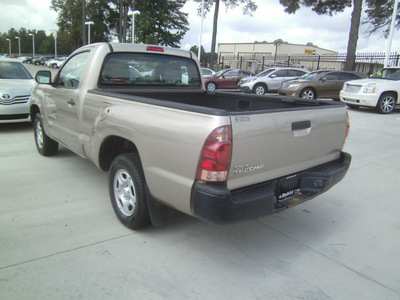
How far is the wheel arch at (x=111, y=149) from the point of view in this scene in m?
3.36

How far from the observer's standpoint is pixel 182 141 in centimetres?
239

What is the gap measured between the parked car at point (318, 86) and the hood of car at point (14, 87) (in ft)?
32.6

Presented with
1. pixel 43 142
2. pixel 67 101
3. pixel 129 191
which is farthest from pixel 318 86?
pixel 129 191

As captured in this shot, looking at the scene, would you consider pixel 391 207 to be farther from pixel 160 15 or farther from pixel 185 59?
pixel 160 15

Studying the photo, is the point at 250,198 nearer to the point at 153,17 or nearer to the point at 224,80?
the point at 224,80

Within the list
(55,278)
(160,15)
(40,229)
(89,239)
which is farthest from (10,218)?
(160,15)

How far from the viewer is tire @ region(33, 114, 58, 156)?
5300mm

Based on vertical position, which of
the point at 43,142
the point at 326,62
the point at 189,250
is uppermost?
the point at 326,62

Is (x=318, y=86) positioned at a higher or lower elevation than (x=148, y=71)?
higher

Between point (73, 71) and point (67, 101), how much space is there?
0.47 m

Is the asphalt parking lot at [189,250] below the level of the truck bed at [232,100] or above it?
below

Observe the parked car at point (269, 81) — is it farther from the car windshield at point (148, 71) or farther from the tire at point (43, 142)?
the tire at point (43, 142)

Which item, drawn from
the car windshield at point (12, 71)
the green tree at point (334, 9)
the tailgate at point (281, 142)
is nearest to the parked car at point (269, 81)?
the green tree at point (334, 9)

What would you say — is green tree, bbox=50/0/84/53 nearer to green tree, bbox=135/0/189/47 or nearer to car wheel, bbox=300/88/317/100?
green tree, bbox=135/0/189/47
